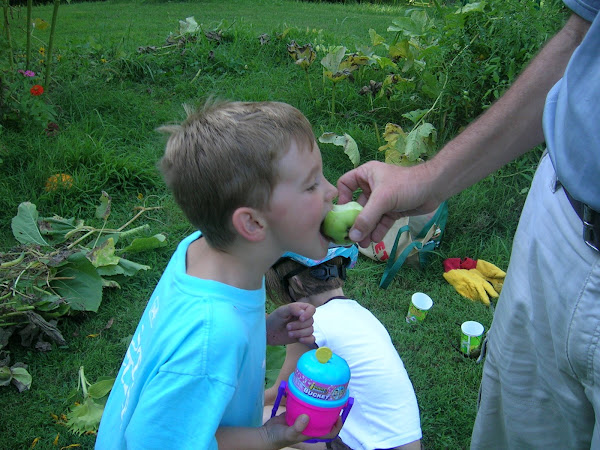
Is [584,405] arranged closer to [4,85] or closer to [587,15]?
[587,15]

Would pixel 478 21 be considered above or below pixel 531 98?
below

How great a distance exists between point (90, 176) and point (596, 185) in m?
3.88

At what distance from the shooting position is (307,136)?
1.71 m

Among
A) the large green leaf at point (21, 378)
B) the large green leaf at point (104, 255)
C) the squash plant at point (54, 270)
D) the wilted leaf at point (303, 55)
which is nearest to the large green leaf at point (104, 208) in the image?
the squash plant at point (54, 270)

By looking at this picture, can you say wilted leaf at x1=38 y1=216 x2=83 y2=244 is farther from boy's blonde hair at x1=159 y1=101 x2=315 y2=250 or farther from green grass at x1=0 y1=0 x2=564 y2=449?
boy's blonde hair at x1=159 y1=101 x2=315 y2=250

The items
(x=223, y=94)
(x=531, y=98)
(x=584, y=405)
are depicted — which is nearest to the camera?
(x=584, y=405)

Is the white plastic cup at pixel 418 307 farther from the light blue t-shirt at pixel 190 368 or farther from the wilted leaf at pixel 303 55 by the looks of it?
the wilted leaf at pixel 303 55

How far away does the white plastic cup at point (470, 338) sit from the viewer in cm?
322

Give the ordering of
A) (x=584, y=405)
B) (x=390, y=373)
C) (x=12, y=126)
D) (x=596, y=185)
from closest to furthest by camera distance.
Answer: (x=596, y=185), (x=584, y=405), (x=390, y=373), (x=12, y=126)

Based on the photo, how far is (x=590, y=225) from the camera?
1277mm

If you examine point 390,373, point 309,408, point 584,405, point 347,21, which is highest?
point 584,405

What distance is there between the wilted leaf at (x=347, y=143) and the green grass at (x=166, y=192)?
0.25 m

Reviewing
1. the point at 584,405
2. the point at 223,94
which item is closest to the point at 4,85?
the point at 223,94

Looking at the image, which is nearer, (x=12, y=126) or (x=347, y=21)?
(x=12, y=126)
